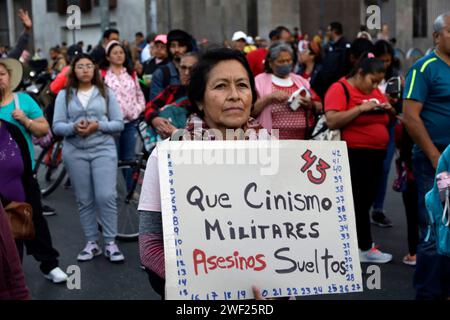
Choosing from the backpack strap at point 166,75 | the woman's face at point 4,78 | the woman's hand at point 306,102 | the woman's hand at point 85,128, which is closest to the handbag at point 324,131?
the woman's hand at point 306,102

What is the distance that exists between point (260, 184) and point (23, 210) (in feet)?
6.14

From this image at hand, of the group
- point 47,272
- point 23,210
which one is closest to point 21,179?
point 23,210

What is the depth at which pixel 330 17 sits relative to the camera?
2761 centimetres

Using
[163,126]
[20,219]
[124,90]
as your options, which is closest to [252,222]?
[20,219]

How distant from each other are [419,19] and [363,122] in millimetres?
23095

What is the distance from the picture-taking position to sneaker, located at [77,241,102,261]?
6188mm

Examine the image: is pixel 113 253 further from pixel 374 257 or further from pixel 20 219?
pixel 20 219

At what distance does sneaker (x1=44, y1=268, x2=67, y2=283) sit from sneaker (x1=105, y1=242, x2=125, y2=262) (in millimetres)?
561

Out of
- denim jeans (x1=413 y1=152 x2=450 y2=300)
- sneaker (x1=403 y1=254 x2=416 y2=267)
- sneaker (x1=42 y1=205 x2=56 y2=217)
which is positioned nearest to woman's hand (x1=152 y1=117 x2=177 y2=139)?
denim jeans (x1=413 y1=152 x2=450 y2=300)

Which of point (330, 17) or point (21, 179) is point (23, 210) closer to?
point (21, 179)

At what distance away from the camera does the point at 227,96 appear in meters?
2.64

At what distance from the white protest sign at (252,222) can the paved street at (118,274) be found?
2.68m

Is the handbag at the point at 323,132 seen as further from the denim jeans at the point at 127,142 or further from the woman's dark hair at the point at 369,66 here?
the denim jeans at the point at 127,142

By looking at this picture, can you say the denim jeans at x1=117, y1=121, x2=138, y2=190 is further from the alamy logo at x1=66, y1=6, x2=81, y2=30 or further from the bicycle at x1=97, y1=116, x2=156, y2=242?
the alamy logo at x1=66, y1=6, x2=81, y2=30
